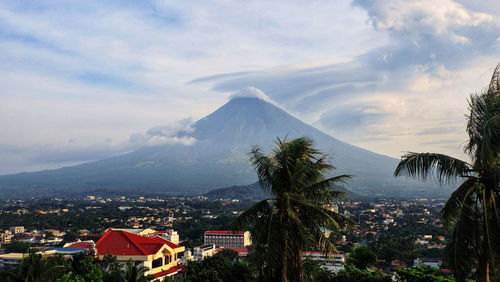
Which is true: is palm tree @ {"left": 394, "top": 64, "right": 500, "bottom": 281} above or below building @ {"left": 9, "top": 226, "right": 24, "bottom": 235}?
above

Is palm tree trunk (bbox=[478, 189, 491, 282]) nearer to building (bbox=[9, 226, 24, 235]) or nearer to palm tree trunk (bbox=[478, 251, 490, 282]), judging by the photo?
palm tree trunk (bbox=[478, 251, 490, 282])

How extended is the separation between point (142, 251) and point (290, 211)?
17.9 m

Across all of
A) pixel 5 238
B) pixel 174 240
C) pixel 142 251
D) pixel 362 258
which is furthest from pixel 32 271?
pixel 5 238

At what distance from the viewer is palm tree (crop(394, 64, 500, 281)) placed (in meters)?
5.02

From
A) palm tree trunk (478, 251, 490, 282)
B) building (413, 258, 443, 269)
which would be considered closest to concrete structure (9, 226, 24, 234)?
building (413, 258, 443, 269)

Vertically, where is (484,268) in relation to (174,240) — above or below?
above

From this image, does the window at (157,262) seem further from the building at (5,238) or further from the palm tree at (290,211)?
the building at (5,238)

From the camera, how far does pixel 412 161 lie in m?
5.64

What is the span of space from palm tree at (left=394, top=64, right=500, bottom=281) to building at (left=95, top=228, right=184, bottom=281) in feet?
61.9

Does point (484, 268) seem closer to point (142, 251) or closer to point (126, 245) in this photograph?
point (142, 251)

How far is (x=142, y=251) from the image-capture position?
2277cm

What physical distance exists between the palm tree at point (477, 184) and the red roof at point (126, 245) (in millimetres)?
19273

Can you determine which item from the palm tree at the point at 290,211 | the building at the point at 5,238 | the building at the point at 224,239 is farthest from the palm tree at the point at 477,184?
the building at the point at 5,238

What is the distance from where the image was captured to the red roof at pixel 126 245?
2305 cm
